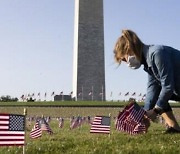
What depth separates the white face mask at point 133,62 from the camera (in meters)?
6.84

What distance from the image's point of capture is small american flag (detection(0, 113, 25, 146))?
7301 millimetres

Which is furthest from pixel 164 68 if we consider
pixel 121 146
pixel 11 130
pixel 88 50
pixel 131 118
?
pixel 88 50

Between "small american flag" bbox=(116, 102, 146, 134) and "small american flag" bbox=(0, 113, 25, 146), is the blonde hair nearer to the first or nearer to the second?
"small american flag" bbox=(116, 102, 146, 134)

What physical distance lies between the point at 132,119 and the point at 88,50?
5447 cm

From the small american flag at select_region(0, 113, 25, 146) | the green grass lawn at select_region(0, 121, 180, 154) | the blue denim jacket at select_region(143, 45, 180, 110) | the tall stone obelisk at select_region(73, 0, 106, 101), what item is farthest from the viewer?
the tall stone obelisk at select_region(73, 0, 106, 101)

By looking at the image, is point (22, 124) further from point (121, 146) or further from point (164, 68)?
point (164, 68)

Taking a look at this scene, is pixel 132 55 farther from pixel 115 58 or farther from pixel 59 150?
pixel 59 150

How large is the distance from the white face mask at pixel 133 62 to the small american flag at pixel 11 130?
1.99 m

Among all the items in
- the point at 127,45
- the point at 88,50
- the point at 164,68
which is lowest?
the point at 164,68

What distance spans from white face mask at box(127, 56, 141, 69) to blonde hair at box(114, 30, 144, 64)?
53mm

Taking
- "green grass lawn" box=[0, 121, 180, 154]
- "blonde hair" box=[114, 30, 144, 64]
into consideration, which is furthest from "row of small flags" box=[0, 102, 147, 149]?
"blonde hair" box=[114, 30, 144, 64]

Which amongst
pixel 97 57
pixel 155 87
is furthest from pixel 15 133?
pixel 97 57

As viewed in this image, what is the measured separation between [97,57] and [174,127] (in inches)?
2137

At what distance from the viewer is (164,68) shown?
6.75 metres
